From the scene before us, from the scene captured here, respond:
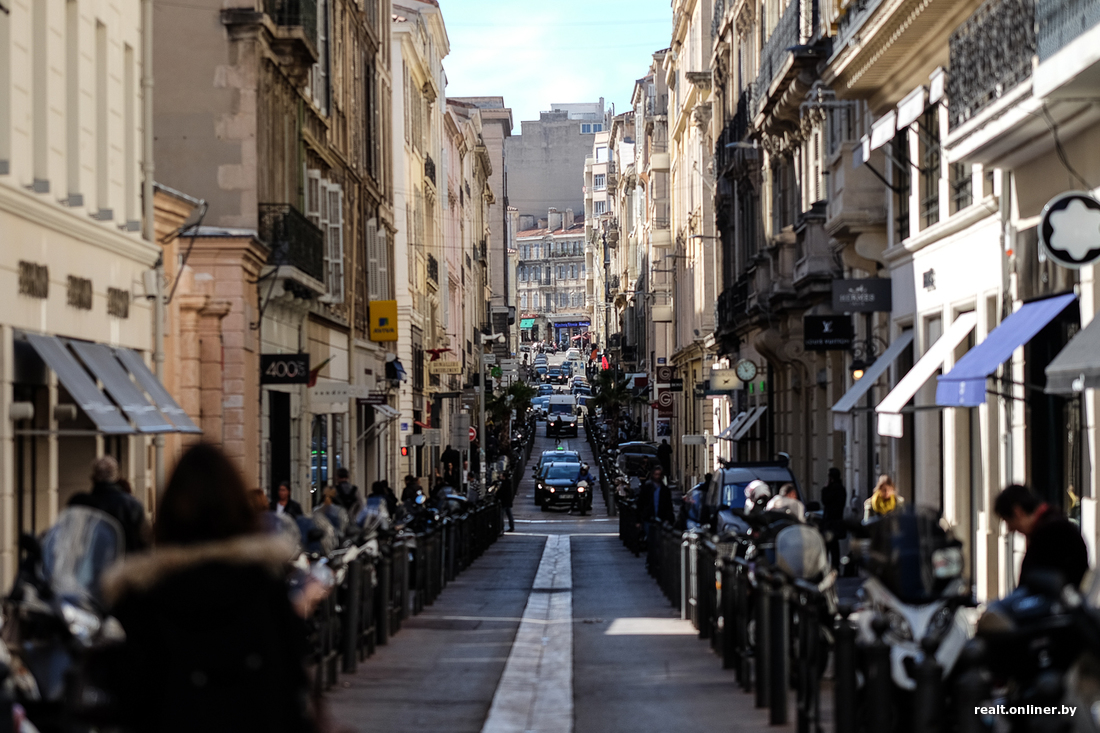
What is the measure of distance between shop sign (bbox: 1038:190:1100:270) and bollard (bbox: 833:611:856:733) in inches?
256

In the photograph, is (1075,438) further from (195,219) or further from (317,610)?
(195,219)

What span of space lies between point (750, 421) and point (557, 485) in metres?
12.3

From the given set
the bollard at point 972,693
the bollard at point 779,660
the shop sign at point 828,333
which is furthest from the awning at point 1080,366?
the shop sign at point 828,333

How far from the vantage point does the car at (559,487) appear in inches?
2143

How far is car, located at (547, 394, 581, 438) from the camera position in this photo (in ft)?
356

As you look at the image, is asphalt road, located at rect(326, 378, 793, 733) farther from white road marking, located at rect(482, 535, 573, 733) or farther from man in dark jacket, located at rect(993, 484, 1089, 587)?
man in dark jacket, located at rect(993, 484, 1089, 587)

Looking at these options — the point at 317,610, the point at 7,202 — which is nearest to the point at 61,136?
the point at 7,202

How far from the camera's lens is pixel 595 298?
188m

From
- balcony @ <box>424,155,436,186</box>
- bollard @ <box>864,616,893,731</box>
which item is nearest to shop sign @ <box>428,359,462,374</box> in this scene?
balcony @ <box>424,155,436,186</box>

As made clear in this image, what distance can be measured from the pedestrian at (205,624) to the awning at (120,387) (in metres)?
14.0

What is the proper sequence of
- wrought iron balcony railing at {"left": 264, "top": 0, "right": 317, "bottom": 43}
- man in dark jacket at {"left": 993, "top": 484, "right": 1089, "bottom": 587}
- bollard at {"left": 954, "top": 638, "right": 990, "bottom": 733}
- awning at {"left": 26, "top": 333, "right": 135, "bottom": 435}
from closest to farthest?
1. bollard at {"left": 954, "top": 638, "right": 990, "bottom": 733}
2. man in dark jacket at {"left": 993, "top": 484, "right": 1089, "bottom": 587}
3. awning at {"left": 26, "top": 333, "right": 135, "bottom": 435}
4. wrought iron balcony railing at {"left": 264, "top": 0, "right": 317, "bottom": 43}

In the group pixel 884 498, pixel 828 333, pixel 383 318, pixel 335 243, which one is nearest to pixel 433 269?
Result: pixel 383 318

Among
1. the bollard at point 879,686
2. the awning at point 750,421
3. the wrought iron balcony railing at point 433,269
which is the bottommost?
the bollard at point 879,686

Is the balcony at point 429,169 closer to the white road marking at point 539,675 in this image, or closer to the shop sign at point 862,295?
the shop sign at point 862,295
